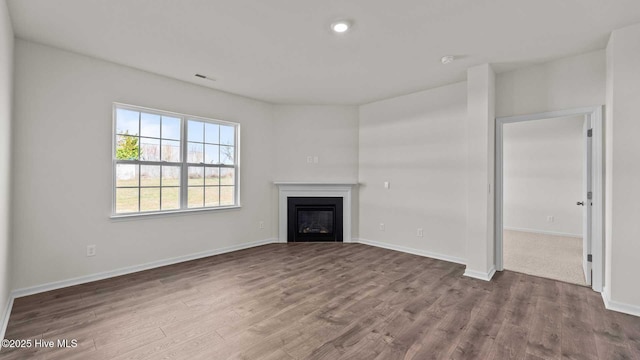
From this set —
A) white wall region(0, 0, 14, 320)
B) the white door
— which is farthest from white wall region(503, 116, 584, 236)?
white wall region(0, 0, 14, 320)

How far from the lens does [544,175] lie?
6.32 m

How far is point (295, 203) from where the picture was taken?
5348 millimetres

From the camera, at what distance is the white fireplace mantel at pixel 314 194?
17.4ft

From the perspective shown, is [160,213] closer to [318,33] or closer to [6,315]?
[6,315]

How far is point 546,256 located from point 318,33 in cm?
481

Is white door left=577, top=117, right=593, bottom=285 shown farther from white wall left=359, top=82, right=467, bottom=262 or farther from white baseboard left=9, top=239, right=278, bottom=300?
white baseboard left=9, top=239, right=278, bottom=300

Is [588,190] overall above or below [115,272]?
above

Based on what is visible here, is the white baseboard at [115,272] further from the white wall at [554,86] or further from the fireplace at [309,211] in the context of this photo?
the white wall at [554,86]

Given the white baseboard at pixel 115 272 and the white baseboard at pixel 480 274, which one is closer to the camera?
the white baseboard at pixel 115 272

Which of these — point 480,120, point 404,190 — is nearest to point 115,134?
point 404,190

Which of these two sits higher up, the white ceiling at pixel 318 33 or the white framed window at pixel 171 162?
the white ceiling at pixel 318 33

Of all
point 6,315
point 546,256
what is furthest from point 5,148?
point 546,256

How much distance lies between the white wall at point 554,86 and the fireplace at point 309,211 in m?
3.06

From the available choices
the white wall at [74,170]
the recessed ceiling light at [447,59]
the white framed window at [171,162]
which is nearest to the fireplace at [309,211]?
the white framed window at [171,162]
